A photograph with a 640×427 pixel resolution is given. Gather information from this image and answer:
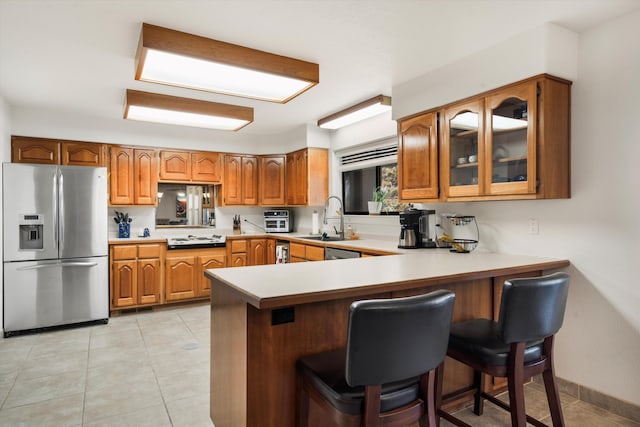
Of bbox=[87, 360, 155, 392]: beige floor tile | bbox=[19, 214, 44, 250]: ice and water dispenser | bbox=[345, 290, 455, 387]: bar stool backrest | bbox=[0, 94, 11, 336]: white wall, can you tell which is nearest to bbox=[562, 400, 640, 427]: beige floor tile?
bbox=[345, 290, 455, 387]: bar stool backrest

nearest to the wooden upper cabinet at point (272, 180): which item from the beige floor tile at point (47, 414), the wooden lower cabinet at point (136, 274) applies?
the wooden lower cabinet at point (136, 274)

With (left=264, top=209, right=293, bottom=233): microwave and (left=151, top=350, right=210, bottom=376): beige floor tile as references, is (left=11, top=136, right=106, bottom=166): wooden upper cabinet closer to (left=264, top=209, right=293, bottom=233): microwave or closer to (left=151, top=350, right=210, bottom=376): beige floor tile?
(left=264, top=209, right=293, bottom=233): microwave

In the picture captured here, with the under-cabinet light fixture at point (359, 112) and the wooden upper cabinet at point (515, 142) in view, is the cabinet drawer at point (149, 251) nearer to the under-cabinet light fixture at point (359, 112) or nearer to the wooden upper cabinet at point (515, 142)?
the under-cabinet light fixture at point (359, 112)

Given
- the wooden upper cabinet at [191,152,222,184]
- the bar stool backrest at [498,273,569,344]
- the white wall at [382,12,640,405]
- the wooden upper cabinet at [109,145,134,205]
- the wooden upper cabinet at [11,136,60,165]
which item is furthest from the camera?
the wooden upper cabinet at [191,152,222,184]

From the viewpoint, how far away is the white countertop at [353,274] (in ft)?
5.25

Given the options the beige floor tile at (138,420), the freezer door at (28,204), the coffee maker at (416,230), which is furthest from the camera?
the freezer door at (28,204)

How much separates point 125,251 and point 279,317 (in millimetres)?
3672

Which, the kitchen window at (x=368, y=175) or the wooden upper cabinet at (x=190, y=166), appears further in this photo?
the wooden upper cabinet at (x=190, y=166)

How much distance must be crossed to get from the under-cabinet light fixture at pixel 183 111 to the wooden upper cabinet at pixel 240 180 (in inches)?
50.4

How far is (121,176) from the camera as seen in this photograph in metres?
4.96

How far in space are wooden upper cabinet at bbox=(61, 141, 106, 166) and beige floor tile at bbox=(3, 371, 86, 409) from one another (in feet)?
9.06

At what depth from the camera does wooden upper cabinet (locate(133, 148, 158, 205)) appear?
16.6ft

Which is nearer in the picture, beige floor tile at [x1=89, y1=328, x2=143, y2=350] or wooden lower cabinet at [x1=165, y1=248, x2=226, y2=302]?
beige floor tile at [x1=89, y1=328, x2=143, y2=350]

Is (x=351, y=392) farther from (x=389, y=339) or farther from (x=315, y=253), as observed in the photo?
(x=315, y=253)
